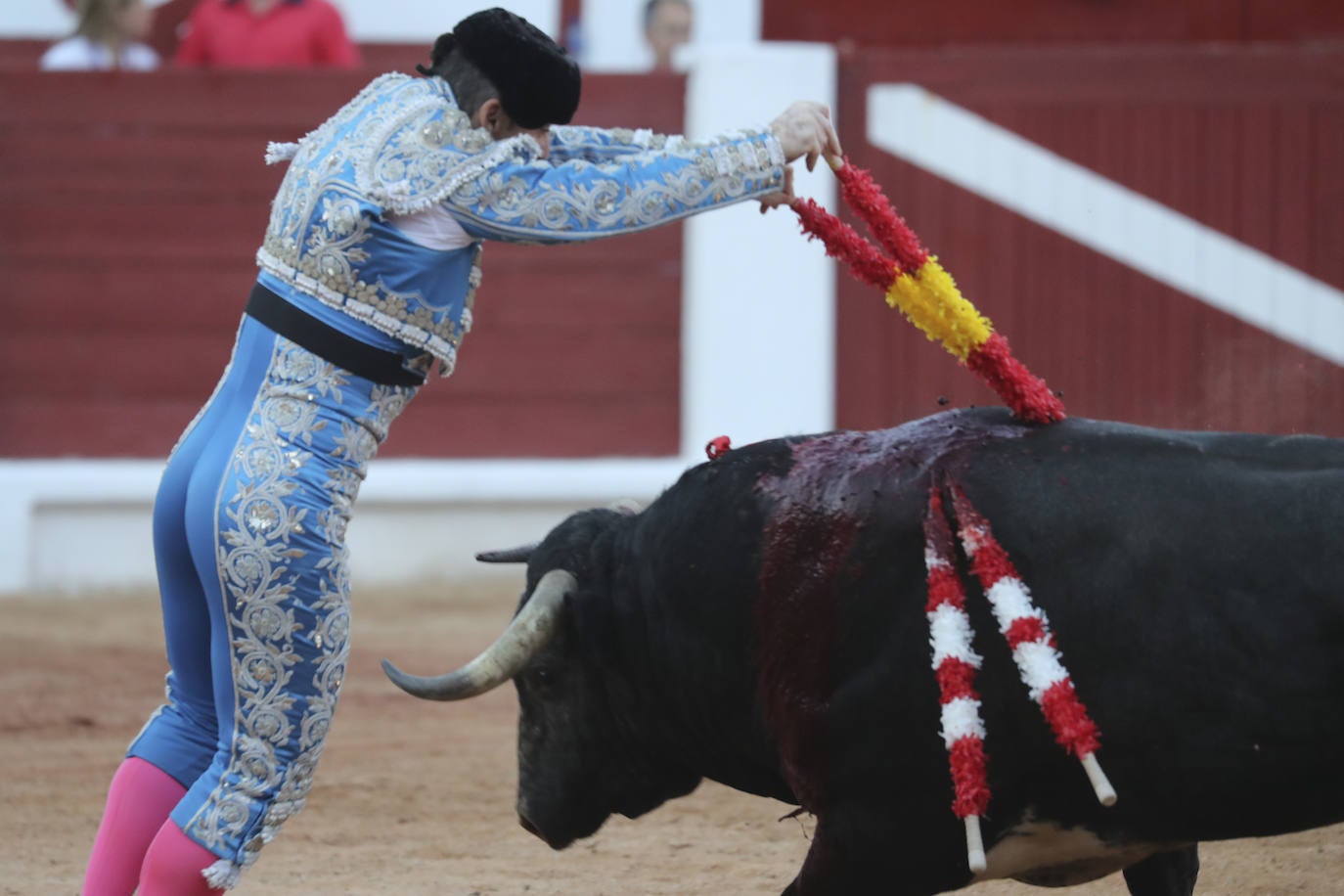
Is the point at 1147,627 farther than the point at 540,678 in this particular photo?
No

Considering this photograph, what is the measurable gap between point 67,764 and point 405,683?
1986 mm

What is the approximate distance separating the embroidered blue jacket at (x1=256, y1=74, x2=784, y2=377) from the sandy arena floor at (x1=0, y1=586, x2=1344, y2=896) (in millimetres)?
1212

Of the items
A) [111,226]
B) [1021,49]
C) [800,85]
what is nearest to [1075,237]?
[1021,49]

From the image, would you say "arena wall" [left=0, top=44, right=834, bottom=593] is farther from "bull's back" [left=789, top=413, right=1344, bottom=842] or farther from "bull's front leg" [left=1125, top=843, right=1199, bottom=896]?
"bull's back" [left=789, top=413, right=1344, bottom=842]

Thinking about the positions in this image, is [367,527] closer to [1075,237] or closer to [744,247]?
[744,247]

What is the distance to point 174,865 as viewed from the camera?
2211mm

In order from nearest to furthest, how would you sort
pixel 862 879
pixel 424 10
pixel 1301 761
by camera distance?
pixel 1301 761, pixel 862 879, pixel 424 10

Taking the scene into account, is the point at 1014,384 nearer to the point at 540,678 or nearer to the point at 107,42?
the point at 540,678

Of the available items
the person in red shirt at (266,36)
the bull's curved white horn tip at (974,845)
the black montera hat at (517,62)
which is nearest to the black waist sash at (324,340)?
the black montera hat at (517,62)

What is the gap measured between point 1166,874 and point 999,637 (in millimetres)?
639

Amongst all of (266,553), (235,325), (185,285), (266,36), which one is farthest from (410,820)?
(266,36)

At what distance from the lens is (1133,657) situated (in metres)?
2.04

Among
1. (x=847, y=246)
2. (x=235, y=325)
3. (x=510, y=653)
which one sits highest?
(x=847, y=246)

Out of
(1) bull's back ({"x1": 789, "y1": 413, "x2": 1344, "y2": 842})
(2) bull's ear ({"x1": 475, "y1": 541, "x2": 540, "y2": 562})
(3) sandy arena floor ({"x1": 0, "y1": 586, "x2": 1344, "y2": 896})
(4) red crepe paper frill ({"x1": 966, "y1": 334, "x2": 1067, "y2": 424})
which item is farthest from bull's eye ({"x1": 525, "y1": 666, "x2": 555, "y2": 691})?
(4) red crepe paper frill ({"x1": 966, "y1": 334, "x2": 1067, "y2": 424})
